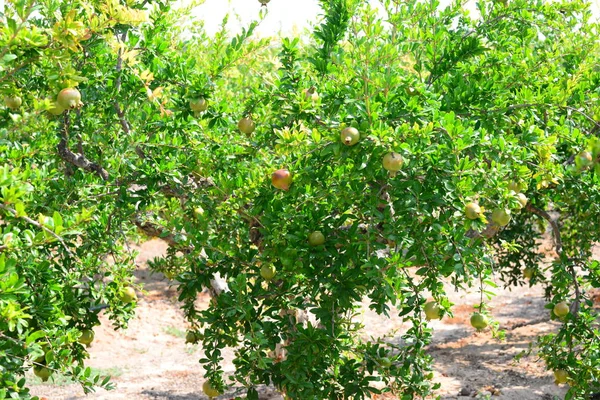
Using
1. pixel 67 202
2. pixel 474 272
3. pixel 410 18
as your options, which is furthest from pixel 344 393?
pixel 410 18

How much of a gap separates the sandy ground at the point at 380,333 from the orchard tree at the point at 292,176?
2865 mm

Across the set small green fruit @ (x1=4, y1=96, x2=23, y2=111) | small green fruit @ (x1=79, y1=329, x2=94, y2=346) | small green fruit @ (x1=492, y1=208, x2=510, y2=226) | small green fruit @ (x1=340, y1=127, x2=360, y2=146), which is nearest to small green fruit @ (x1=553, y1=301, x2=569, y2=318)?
small green fruit @ (x1=492, y1=208, x2=510, y2=226)

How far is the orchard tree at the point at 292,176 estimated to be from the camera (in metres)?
3.15

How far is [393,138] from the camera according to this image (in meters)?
3.13

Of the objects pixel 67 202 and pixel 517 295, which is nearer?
pixel 67 202

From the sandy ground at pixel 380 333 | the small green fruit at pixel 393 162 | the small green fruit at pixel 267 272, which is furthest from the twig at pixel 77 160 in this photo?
the sandy ground at pixel 380 333

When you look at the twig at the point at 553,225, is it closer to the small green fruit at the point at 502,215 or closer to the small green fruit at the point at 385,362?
the small green fruit at the point at 385,362

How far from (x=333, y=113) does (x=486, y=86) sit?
92cm

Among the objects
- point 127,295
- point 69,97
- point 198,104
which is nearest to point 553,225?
point 198,104

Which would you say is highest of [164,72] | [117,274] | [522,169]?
[164,72]

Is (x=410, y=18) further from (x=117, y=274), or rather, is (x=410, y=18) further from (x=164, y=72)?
(x=117, y=274)

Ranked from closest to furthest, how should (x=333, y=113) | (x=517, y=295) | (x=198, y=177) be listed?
(x=333, y=113), (x=198, y=177), (x=517, y=295)

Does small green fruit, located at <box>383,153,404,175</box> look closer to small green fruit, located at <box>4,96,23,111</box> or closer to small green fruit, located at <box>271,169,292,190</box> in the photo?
small green fruit, located at <box>271,169,292,190</box>

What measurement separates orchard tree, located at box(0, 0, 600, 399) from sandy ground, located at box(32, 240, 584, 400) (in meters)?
2.87
